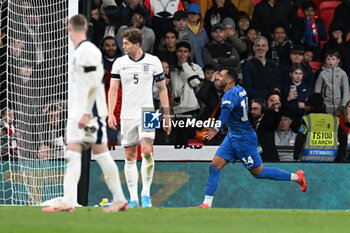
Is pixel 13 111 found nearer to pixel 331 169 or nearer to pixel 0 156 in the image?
pixel 0 156

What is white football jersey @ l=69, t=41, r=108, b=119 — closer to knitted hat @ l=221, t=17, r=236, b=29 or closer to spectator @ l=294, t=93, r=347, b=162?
spectator @ l=294, t=93, r=347, b=162

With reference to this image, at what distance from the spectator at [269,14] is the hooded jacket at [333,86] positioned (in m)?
1.61

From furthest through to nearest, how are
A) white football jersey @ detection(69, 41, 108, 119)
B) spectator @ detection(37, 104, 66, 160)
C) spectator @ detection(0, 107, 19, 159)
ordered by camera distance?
spectator @ detection(0, 107, 19, 159) → spectator @ detection(37, 104, 66, 160) → white football jersey @ detection(69, 41, 108, 119)

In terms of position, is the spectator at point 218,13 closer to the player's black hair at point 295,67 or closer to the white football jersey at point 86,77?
the player's black hair at point 295,67

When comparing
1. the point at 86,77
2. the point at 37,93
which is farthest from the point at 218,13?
the point at 86,77

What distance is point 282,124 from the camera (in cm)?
1564

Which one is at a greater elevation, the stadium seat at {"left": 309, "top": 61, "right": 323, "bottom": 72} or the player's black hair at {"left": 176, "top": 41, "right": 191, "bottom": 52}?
the player's black hair at {"left": 176, "top": 41, "right": 191, "bottom": 52}

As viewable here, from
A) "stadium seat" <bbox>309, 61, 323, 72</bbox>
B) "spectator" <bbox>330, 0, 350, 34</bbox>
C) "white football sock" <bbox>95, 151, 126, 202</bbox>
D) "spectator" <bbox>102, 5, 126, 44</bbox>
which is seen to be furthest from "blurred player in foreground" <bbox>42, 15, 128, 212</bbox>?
"spectator" <bbox>330, 0, 350, 34</bbox>

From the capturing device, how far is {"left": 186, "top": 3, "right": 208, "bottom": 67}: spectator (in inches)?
651

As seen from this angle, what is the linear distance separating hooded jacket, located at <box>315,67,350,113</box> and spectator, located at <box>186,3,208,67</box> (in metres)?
2.48

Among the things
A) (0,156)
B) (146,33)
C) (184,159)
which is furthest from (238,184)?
(0,156)

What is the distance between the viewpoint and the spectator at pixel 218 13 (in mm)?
17109

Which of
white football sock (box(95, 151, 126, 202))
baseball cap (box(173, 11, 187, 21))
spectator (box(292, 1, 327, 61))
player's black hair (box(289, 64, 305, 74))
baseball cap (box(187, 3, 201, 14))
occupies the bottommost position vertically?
white football sock (box(95, 151, 126, 202))

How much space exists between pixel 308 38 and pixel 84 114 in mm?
9919
